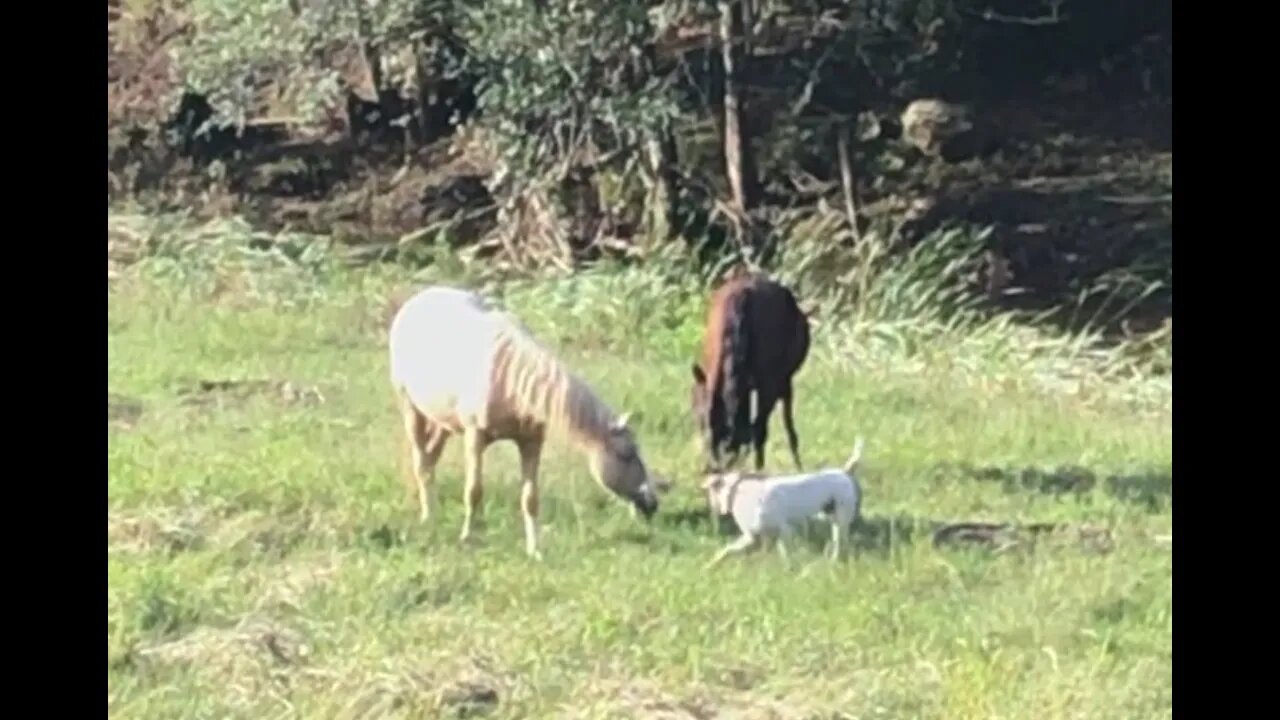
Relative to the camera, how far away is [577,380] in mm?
2928

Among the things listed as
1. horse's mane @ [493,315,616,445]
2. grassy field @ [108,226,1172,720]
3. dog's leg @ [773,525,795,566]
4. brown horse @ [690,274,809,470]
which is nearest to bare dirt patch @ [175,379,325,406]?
grassy field @ [108,226,1172,720]

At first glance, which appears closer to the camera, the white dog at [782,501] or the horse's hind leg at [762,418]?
the white dog at [782,501]

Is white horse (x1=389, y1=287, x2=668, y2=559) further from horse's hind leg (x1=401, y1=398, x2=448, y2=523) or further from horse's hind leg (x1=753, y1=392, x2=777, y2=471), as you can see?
horse's hind leg (x1=753, y1=392, x2=777, y2=471)

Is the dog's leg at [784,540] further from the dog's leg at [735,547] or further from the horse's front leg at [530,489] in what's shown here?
the horse's front leg at [530,489]

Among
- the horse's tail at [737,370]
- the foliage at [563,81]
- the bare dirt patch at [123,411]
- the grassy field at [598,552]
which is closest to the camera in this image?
the grassy field at [598,552]

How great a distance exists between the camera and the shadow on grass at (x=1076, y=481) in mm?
2889

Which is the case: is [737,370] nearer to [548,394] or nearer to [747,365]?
[747,365]

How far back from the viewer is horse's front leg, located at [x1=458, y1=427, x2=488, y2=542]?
2.88m

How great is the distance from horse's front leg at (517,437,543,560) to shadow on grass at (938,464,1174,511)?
506mm

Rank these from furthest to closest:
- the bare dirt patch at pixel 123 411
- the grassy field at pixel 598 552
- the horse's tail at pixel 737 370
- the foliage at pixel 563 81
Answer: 1. the foliage at pixel 563 81
2. the horse's tail at pixel 737 370
3. the bare dirt patch at pixel 123 411
4. the grassy field at pixel 598 552

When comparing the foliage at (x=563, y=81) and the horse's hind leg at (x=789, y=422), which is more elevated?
the foliage at (x=563, y=81)

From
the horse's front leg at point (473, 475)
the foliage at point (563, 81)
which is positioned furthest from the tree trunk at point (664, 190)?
the horse's front leg at point (473, 475)
